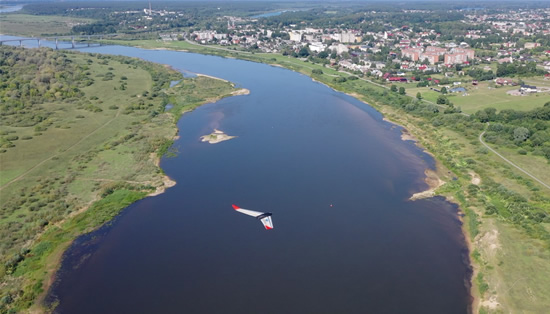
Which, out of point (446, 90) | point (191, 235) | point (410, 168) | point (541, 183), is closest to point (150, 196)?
point (191, 235)

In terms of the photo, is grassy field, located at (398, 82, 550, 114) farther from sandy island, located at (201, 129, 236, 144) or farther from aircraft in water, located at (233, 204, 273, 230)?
aircraft in water, located at (233, 204, 273, 230)

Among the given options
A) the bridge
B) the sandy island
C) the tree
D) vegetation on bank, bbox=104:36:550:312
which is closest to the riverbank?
vegetation on bank, bbox=104:36:550:312

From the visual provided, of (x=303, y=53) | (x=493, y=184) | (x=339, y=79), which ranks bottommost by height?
(x=493, y=184)

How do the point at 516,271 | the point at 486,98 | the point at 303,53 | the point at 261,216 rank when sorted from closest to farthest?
the point at 516,271 < the point at 261,216 < the point at 486,98 < the point at 303,53

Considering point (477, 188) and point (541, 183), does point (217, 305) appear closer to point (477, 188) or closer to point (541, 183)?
→ point (477, 188)

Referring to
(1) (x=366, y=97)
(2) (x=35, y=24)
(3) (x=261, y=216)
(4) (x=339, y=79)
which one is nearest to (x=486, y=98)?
(1) (x=366, y=97)

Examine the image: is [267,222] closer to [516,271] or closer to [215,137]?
[516,271]
